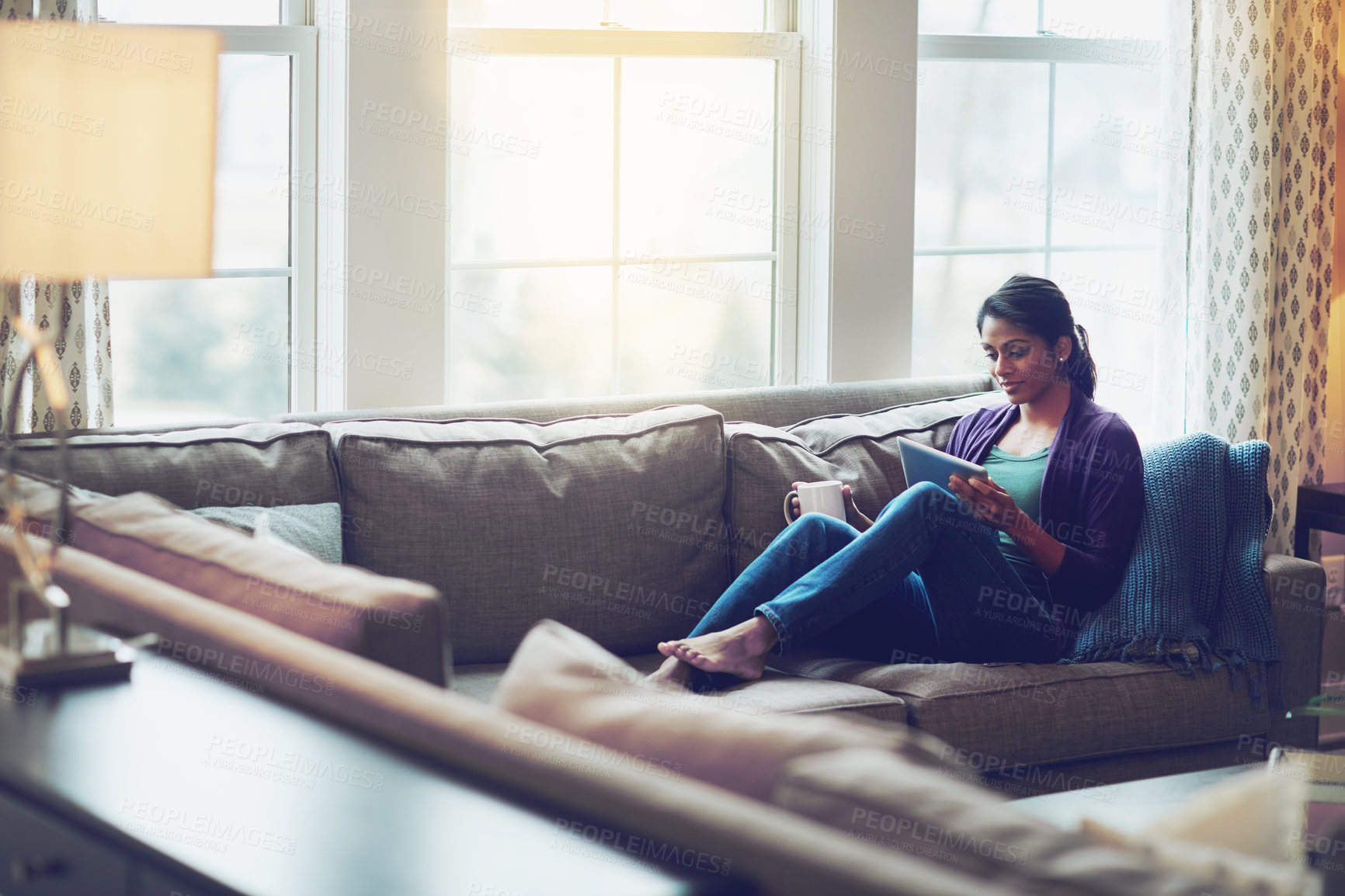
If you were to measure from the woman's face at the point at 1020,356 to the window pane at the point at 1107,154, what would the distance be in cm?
118

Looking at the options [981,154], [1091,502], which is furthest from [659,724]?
[981,154]

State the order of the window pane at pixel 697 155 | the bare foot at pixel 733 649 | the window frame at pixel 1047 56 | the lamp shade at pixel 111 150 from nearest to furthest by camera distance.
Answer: the lamp shade at pixel 111 150 < the bare foot at pixel 733 649 < the window pane at pixel 697 155 < the window frame at pixel 1047 56

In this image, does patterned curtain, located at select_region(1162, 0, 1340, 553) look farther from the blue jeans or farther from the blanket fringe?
the blue jeans

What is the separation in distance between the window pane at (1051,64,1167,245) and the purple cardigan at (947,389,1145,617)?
133cm

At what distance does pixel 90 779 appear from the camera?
1.03 meters

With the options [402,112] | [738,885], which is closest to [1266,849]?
[738,885]

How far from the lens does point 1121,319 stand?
3.91m

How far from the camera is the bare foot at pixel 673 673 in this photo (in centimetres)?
228

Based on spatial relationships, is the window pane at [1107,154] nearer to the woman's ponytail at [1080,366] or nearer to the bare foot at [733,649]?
the woman's ponytail at [1080,366]

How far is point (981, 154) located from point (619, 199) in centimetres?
110

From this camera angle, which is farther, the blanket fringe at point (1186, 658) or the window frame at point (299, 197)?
the window frame at point (299, 197)

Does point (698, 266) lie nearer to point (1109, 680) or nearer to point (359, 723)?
point (1109, 680)

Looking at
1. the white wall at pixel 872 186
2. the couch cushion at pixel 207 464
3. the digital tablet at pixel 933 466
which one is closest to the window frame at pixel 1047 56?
the white wall at pixel 872 186

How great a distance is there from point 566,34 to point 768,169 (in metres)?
0.66
